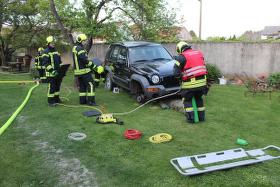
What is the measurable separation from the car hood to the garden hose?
2.71 metres

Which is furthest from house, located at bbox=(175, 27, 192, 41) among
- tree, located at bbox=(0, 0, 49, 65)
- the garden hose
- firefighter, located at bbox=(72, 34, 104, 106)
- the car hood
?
the garden hose

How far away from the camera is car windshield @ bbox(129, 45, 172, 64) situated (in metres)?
9.62

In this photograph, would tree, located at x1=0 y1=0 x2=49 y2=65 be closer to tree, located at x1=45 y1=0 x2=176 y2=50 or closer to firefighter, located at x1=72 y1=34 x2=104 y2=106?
tree, located at x1=45 y1=0 x2=176 y2=50

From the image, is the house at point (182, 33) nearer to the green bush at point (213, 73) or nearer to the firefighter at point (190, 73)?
the green bush at point (213, 73)

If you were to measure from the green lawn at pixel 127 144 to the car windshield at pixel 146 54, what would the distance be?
1435mm

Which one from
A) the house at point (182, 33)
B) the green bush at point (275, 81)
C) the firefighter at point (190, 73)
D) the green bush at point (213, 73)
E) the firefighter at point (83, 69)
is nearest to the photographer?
the firefighter at point (190, 73)

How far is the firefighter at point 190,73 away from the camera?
22.2 ft

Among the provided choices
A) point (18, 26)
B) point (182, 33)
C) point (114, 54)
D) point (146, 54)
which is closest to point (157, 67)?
point (146, 54)

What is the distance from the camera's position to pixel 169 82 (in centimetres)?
854

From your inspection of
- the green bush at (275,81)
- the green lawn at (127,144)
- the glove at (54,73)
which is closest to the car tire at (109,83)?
the green lawn at (127,144)

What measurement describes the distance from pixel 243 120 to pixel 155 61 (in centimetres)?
331

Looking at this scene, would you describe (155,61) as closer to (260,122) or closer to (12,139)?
(260,122)

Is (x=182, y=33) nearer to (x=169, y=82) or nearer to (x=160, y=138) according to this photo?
(x=169, y=82)

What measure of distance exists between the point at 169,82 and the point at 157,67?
55 centimetres
